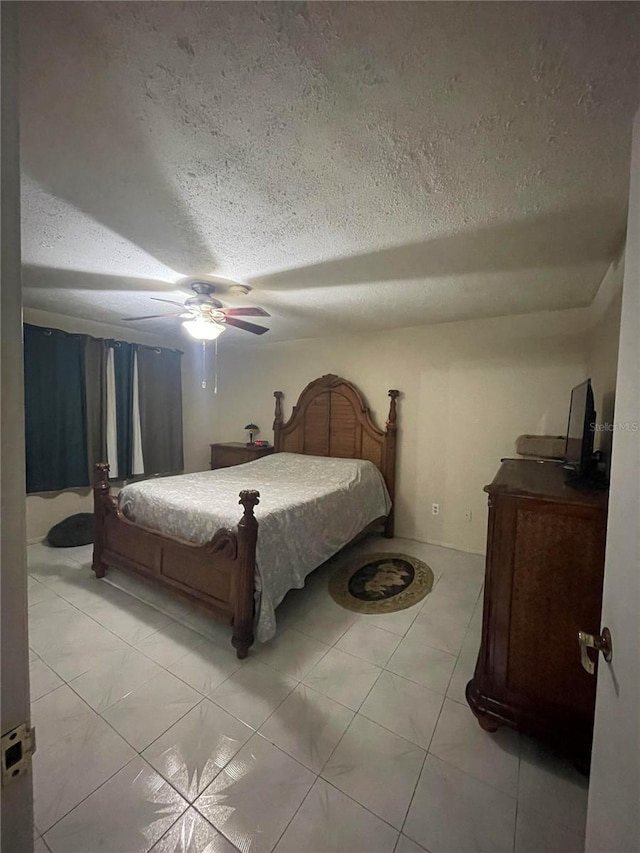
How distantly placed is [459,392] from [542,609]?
2286 mm

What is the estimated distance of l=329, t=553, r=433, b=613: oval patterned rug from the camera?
2.38 metres

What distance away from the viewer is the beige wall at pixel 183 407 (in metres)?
3.32

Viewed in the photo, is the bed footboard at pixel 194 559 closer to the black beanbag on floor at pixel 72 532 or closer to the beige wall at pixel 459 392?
the black beanbag on floor at pixel 72 532

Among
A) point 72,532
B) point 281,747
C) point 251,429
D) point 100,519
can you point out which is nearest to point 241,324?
point 100,519

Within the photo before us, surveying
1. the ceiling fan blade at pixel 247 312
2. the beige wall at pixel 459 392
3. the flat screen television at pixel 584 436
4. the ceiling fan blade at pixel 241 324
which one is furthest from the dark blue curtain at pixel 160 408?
the flat screen television at pixel 584 436

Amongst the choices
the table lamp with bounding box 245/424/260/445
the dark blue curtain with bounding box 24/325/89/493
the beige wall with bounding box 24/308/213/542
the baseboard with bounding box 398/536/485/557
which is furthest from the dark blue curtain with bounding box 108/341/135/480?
the baseboard with bounding box 398/536/485/557

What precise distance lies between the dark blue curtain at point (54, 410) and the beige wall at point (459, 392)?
8.43 feet

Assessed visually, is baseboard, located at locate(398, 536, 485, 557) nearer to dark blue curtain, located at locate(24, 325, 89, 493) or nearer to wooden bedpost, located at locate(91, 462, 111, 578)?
wooden bedpost, located at locate(91, 462, 111, 578)

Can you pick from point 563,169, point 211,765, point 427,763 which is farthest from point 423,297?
point 211,765

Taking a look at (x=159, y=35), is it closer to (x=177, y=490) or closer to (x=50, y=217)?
(x=50, y=217)

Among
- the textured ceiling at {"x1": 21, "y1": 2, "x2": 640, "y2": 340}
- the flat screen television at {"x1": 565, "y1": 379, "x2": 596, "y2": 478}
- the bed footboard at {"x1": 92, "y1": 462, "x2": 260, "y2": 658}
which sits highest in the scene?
the textured ceiling at {"x1": 21, "y1": 2, "x2": 640, "y2": 340}

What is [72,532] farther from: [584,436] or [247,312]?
[584,436]

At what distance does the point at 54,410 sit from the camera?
3332 mm

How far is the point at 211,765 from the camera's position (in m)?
1.29
